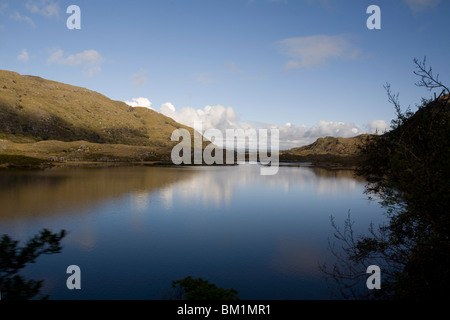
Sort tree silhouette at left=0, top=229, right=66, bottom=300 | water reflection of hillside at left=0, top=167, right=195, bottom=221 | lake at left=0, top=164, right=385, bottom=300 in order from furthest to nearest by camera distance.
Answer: water reflection of hillside at left=0, top=167, right=195, bottom=221, lake at left=0, top=164, right=385, bottom=300, tree silhouette at left=0, top=229, right=66, bottom=300

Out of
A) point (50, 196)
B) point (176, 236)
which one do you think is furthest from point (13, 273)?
point (50, 196)

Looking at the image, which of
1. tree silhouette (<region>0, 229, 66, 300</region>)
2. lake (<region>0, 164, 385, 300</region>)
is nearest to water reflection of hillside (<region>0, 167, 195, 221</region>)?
lake (<region>0, 164, 385, 300</region>)

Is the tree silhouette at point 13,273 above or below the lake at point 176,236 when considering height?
above

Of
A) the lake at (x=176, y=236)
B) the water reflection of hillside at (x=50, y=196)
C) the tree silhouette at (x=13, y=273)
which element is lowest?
the lake at (x=176, y=236)

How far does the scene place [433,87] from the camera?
445 inches

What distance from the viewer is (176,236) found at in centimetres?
2838

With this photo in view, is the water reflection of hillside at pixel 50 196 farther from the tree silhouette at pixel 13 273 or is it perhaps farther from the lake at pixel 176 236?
the tree silhouette at pixel 13 273

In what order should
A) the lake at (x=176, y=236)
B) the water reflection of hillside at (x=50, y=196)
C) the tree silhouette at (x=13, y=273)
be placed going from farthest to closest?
the water reflection of hillside at (x=50, y=196) → the lake at (x=176, y=236) → the tree silhouette at (x=13, y=273)

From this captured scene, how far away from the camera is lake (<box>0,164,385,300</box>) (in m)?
17.9

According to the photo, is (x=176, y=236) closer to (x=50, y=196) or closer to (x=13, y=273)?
(x=13, y=273)

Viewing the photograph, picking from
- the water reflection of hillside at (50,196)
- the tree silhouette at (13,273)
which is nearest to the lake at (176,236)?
the water reflection of hillside at (50,196)

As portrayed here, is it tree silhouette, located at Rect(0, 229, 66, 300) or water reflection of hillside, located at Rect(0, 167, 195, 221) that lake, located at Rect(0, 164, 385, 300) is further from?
tree silhouette, located at Rect(0, 229, 66, 300)

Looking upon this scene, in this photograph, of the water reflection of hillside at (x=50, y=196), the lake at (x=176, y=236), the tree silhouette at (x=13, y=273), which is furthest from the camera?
the water reflection of hillside at (x=50, y=196)

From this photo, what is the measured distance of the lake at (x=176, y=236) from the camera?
17.9m
